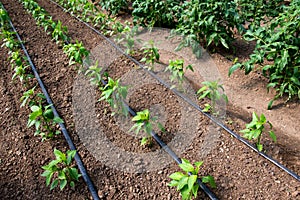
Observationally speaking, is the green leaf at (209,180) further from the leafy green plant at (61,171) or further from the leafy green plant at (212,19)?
the leafy green plant at (212,19)

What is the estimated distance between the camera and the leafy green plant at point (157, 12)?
434cm

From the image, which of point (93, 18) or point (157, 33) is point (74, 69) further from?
point (93, 18)

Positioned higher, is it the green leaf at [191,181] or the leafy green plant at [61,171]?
the green leaf at [191,181]

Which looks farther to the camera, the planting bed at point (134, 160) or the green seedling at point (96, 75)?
the green seedling at point (96, 75)

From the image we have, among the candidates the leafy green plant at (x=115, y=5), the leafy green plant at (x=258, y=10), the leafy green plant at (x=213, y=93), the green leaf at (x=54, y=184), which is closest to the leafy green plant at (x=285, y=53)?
the leafy green plant at (x=213, y=93)

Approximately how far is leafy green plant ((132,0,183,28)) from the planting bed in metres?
1.39

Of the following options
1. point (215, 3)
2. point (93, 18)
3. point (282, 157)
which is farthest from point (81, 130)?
point (93, 18)

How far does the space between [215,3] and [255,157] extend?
213 cm

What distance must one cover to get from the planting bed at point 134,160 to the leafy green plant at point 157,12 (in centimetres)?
139

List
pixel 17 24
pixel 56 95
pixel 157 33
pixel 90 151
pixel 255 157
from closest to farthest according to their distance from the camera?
1. pixel 255 157
2. pixel 90 151
3. pixel 56 95
4. pixel 157 33
5. pixel 17 24

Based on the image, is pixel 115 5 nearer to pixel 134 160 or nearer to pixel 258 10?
pixel 258 10

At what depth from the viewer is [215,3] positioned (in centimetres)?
351

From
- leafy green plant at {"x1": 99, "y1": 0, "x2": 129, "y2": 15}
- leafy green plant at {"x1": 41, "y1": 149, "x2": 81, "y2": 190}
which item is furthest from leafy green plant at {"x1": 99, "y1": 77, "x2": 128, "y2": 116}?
leafy green plant at {"x1": 99, "y1": 0, "x2": 129, "y2": 15}

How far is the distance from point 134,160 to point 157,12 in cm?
285
